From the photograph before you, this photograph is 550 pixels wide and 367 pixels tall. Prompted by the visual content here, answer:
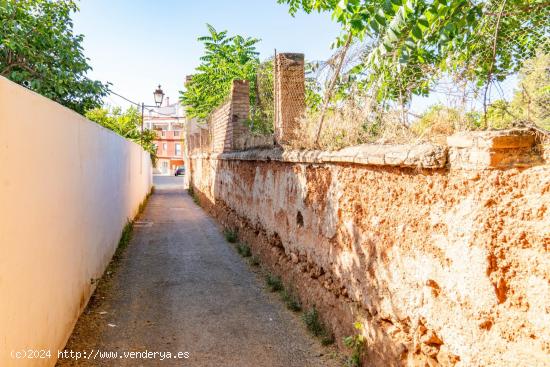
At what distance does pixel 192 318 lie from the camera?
4.91m

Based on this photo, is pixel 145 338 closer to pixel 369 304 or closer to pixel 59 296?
pixel 59 296

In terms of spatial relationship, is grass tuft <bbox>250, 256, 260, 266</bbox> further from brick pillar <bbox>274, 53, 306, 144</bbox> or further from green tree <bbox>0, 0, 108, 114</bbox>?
green tree <bbox>0, 0, 108, 114</bbox>

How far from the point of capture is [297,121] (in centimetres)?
628

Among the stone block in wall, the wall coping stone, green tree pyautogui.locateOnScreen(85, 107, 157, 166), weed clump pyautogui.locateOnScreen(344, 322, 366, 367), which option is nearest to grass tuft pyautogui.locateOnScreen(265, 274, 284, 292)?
the wall coping stone

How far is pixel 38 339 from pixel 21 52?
22.8ft

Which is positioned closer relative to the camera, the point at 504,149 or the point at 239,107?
the point at 504,149

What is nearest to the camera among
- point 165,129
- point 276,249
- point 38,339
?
point 38,339

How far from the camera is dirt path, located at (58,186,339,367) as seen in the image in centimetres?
405

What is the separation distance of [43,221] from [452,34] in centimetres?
365

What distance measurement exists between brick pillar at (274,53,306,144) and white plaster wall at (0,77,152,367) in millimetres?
2549

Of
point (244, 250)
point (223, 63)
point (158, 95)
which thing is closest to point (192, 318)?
point (244, 250)

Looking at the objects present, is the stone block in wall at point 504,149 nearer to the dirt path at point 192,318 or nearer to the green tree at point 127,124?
the dirt path at point 192,318

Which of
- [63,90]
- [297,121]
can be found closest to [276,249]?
[297,121]

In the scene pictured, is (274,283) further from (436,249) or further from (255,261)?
(436,249)
